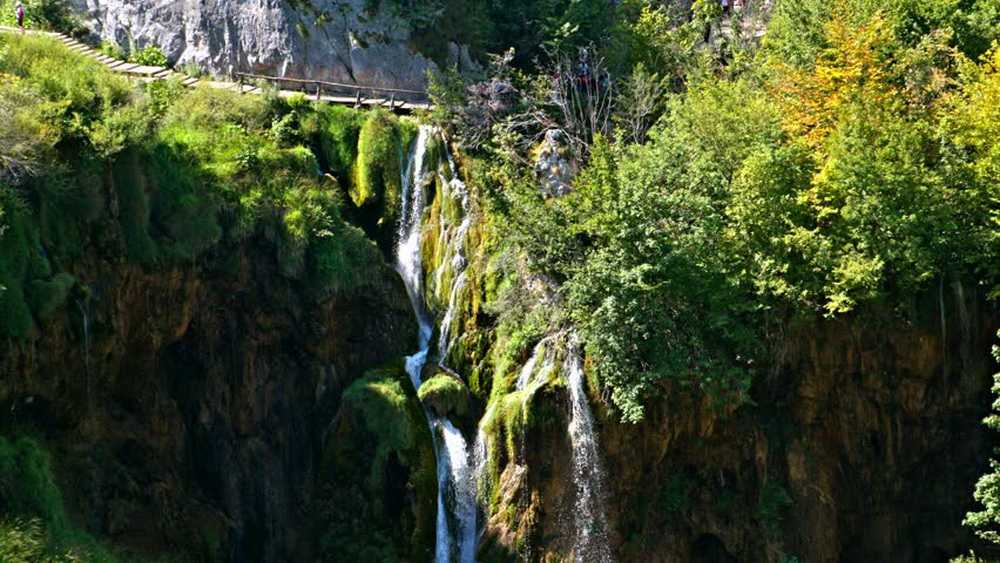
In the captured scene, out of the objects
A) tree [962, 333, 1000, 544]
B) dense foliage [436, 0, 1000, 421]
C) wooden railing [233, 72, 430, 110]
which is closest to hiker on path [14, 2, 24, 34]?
wooden railing [233, 72, 430, 110]

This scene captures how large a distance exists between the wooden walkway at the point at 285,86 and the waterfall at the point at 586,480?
11.6 meters

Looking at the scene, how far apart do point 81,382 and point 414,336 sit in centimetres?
812

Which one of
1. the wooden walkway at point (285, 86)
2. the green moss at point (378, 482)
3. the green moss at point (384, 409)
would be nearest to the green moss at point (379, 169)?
the wooden walkway at point (285, 86)

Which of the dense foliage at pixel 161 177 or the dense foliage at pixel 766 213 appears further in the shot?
the dense foliage at pixel 766 213

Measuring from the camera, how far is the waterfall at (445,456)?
24000 mm

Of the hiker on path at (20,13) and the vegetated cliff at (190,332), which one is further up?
the hiker on path at (20,13)

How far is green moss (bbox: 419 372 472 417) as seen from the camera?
25.0m

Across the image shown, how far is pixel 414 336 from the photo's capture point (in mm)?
26984

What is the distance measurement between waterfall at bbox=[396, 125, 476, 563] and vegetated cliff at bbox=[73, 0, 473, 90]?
8.49m

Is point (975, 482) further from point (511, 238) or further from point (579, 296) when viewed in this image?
point (511, 238)

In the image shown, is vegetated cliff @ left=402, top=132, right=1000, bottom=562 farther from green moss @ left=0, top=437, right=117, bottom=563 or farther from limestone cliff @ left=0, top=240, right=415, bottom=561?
green moss @ left=0, top=437, right=117, bottom=563

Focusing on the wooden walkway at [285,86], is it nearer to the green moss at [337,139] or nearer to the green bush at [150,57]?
the green bush at [150,57]

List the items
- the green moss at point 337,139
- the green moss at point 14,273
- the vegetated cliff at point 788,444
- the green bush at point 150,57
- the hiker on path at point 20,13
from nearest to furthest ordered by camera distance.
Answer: the green moss at point 14,273
the vegetated cliff at point 788,444
the green moss at point 337,139
the hiker on path at point 20,13
the green bush at point 150,57

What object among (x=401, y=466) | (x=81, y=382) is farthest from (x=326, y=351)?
(x=81, y=382)
